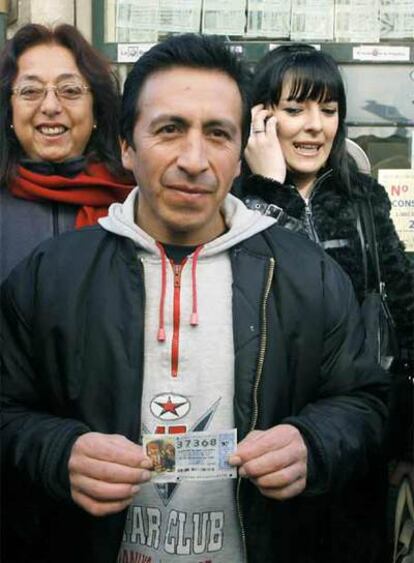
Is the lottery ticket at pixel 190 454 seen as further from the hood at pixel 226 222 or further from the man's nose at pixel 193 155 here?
the man's nose at pixel 193 155

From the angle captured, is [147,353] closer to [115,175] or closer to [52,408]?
[52,408]

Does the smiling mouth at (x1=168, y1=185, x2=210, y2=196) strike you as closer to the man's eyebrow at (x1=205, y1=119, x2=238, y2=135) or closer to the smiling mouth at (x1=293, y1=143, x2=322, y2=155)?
the man's eyebrow at (x1=205, y1=119, x2=238, y2=135)

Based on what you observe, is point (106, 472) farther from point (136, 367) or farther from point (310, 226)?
point (310, 226)

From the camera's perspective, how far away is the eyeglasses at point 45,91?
3031 millimetres

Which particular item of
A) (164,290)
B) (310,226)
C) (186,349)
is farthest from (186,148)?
(310,226)

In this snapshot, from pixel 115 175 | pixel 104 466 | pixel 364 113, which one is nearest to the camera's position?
pixel 104 466

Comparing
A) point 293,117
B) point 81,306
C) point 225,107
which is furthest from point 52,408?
point 293,117

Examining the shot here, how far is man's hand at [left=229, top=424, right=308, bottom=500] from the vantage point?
6.65ft

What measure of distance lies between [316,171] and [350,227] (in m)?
0.29

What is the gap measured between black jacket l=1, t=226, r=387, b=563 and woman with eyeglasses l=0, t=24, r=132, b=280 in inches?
25.4

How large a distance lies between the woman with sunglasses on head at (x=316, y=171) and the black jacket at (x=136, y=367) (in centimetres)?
74

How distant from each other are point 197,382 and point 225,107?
0.69 m

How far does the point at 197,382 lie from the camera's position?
2201mm

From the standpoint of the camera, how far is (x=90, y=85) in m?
Result: 3.13
